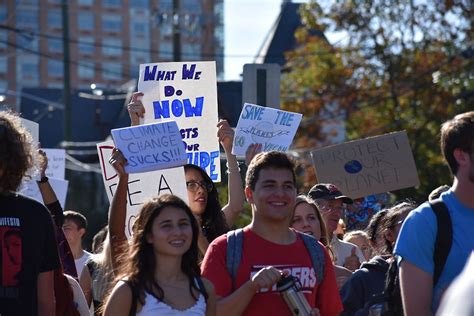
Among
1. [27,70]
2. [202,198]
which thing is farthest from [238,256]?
[27,70]

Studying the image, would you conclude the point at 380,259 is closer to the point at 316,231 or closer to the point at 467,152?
the point at 316,231

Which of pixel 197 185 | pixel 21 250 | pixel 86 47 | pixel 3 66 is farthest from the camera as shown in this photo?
pixel 86 47

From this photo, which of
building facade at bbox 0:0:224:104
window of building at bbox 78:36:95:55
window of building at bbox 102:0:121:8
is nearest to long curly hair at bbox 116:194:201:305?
building facade at bbox 0:0:224:104

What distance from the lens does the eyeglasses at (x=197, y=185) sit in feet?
25.0

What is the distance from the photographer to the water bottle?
5867 millimetres

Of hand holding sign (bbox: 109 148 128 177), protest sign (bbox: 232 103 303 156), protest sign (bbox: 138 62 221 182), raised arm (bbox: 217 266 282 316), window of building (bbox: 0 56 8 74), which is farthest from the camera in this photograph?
window of building (bbox: 0 56 8 74)

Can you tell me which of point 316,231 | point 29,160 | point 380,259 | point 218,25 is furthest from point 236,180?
point 218,25

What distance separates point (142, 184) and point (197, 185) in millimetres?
523

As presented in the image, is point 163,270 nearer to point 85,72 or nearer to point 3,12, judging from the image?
point 85,72

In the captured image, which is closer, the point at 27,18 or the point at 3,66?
the point at 3,66

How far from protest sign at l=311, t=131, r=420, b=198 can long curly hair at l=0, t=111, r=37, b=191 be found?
5.65m

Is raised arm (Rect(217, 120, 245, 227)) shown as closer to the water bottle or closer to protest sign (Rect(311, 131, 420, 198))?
the water bottle

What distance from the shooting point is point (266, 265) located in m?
6.03

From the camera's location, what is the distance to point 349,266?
892 cm
